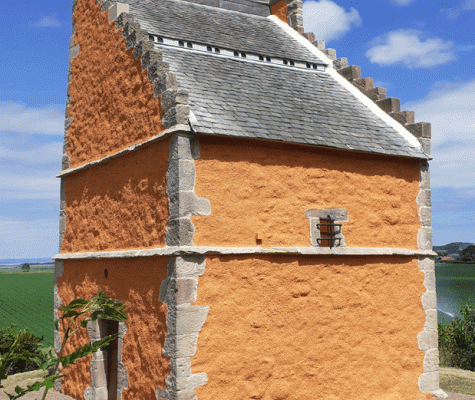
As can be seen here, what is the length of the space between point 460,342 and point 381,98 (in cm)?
893

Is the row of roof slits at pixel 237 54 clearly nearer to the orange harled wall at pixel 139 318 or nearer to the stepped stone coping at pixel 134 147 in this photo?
the stepped stone coping at pixel 134 147

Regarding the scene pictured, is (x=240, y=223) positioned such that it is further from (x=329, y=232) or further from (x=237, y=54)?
(x=237, y=54)

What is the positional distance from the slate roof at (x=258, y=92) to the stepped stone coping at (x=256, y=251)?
1.75m

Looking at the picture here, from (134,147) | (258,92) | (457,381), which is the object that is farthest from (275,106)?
(457,381)

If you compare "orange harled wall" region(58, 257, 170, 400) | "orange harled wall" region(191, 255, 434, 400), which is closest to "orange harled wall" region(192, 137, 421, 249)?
"orange harled wall" region(191, 255, 434, 400)

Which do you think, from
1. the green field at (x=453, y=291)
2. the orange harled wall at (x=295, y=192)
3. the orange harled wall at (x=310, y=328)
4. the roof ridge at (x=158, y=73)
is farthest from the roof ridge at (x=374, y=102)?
the green field at (x=453, y=291)

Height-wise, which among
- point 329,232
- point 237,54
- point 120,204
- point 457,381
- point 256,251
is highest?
point 237,54

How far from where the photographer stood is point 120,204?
9352mm

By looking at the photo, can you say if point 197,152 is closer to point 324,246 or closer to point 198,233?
point 198,233

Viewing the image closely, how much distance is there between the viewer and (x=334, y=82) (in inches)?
446

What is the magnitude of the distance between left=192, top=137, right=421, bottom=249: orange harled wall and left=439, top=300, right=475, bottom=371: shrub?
759 cm

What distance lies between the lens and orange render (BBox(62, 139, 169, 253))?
8.27 m

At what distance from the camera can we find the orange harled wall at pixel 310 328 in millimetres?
7793

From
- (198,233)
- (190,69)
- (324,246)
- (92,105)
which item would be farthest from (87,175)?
(324,246)
